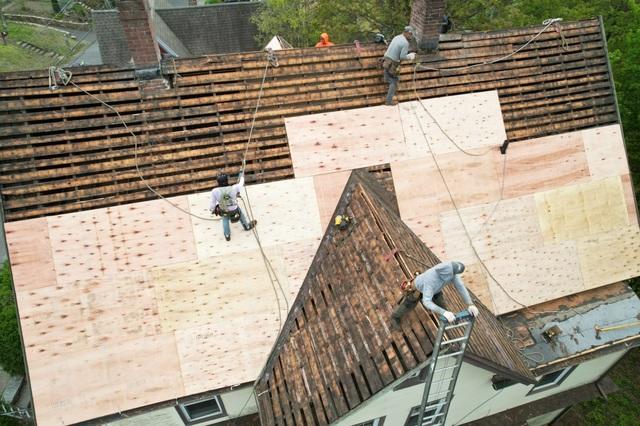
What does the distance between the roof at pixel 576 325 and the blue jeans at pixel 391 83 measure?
6.26 m

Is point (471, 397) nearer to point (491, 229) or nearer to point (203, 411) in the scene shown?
point (491, 229)

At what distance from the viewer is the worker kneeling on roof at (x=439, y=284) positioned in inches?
206

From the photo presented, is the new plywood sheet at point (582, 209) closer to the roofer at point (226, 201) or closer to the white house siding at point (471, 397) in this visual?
the white house siding at point (471, 397)

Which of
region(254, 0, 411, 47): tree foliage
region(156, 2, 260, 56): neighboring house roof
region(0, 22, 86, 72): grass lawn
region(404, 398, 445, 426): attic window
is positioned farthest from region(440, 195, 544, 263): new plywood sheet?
region(0, 22, 86, 72): grass lawn

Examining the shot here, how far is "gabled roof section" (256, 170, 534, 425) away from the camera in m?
6.35

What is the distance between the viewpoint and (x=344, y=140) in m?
10.1

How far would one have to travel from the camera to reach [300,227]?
9375mm

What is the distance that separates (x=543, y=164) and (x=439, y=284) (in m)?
7.16

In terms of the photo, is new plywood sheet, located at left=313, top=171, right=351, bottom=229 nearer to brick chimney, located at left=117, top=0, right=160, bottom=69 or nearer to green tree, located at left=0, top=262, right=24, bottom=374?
brick chimney, located at left=117, top=0, right=160, bottom=69

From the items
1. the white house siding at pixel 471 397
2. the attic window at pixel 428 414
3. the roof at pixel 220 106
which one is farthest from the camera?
the roof at pixel 220 106

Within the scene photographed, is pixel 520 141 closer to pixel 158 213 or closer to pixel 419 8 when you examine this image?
pixel 419 8

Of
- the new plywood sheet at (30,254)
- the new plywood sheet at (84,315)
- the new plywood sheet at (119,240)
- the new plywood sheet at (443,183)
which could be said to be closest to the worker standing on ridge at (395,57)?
the new plywood sheet at (443,183)

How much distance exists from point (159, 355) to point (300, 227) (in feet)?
12.9

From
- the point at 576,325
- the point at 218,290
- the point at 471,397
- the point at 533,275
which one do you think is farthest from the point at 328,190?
the point at 576,325
